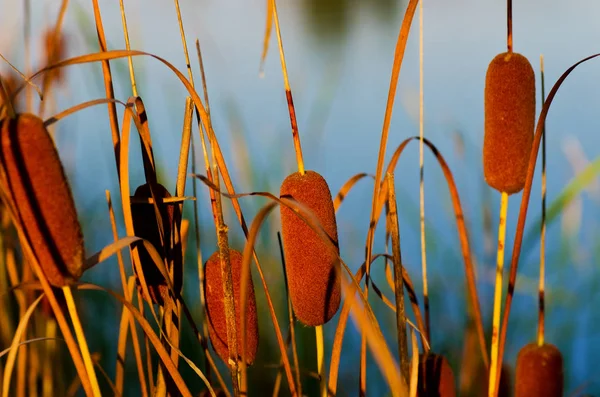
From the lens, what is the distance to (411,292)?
3.57 feet

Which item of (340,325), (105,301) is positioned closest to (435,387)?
(340,325)

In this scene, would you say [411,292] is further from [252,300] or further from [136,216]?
[136,216]

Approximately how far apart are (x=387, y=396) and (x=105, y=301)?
1.04 m

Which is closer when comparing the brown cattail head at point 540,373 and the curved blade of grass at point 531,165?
the curved blade of grass at point 531,165

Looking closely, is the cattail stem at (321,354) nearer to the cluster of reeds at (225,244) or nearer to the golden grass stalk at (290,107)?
the cluster of reeds at (225,244)

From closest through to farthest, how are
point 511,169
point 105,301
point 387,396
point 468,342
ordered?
point 511,169 → point 387,396 → point 468,342 → point 105,301

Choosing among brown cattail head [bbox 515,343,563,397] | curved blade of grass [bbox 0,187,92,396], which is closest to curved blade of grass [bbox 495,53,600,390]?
brown cattail head [bbox 515,343,563,397]

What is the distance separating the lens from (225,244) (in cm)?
75

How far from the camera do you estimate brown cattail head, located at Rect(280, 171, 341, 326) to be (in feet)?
2.76

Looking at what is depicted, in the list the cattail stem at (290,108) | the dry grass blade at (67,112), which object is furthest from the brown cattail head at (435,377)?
the dry grass blade at (67,112)

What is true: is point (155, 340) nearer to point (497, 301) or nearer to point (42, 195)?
point (42, 195)

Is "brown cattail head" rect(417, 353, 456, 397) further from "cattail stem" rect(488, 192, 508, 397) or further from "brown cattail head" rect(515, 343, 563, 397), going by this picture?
"brown cattail head" rect(515, 343, 563, 397)

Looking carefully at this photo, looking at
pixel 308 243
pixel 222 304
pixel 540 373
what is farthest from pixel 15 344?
pixel 540 373

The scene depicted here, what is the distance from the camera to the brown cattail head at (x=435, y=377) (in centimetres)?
104
